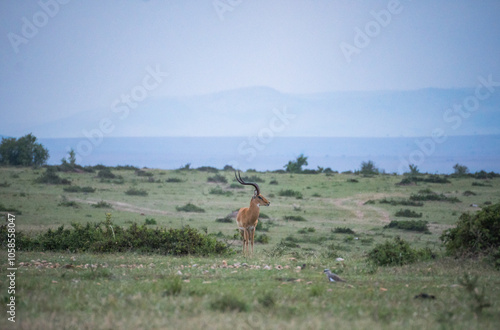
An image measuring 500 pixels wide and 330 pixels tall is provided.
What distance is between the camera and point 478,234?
37.5ft

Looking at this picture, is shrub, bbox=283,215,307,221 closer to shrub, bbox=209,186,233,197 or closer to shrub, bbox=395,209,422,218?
shrub, bbox=395,209,422,218

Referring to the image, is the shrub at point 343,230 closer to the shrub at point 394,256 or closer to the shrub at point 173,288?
the shrub at point 394,256

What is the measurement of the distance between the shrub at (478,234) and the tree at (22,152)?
5236cm

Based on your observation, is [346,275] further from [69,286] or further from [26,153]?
[26,153]

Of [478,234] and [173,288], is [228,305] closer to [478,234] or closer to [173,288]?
[173,288]

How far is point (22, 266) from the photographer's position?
1009 cm

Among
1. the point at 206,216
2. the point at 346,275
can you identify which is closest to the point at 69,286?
the point at 346,275

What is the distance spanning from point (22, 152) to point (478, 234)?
54.5 m

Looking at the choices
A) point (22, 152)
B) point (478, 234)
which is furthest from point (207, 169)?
point (478, 234)

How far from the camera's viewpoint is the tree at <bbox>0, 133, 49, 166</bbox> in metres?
54.2

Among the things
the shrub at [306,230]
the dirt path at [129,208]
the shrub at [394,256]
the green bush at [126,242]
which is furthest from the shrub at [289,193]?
the shrub at [394,256]

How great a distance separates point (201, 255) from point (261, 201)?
8.37 ft

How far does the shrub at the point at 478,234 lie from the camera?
11.3 metres

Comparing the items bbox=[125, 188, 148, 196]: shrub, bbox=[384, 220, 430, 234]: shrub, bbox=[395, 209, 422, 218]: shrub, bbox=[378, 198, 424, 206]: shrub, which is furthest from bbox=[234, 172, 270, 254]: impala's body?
bbox=[125, 188, 148, 196]: shrub
